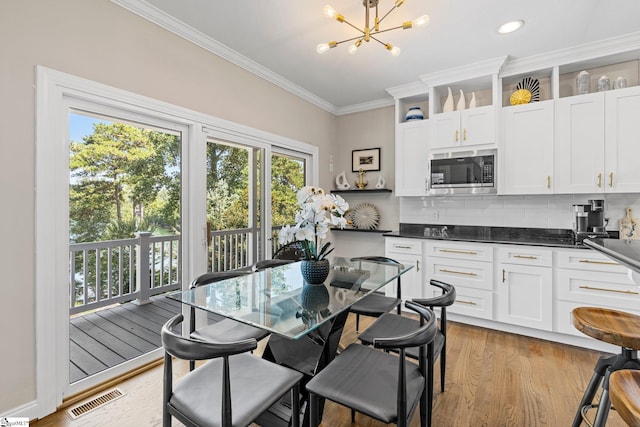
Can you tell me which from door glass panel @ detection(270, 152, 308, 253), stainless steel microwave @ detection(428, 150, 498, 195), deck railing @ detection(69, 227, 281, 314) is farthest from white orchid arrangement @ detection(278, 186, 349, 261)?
stainless steel microwave @ detection(428, 150, 498, 195)

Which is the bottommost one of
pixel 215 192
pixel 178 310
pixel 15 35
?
pixel 178 310

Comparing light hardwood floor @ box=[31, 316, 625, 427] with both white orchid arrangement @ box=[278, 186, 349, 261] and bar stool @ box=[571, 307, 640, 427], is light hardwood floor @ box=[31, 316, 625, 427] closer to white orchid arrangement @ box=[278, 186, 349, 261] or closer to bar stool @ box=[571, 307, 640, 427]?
bar stool @ box=[571, 307, 640, 427]

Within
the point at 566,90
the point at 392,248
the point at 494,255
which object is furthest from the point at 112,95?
the point at 566,90

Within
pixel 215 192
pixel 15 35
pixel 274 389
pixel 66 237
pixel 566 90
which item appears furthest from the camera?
pixel 566 90

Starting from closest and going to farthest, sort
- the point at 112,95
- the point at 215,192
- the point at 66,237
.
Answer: the point at 66,237
the point at 112,95
the point at 215,192

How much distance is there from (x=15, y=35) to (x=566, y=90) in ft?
14.8

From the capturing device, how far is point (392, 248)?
3.66 metres

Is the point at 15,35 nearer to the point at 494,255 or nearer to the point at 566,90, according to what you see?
the point at 494,255

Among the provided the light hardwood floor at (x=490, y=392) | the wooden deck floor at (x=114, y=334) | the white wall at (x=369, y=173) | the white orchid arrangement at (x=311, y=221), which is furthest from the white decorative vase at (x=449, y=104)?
the wooden deck floor at (x=114, y=334)

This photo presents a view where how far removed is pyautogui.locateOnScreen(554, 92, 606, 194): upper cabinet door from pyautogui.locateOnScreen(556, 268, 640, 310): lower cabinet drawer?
787 mm

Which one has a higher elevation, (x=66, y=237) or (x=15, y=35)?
(x=15, y=35)

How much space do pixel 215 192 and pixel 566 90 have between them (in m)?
3.75

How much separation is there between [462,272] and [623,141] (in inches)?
72.0

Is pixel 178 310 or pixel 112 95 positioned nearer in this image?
pixel 112 95
